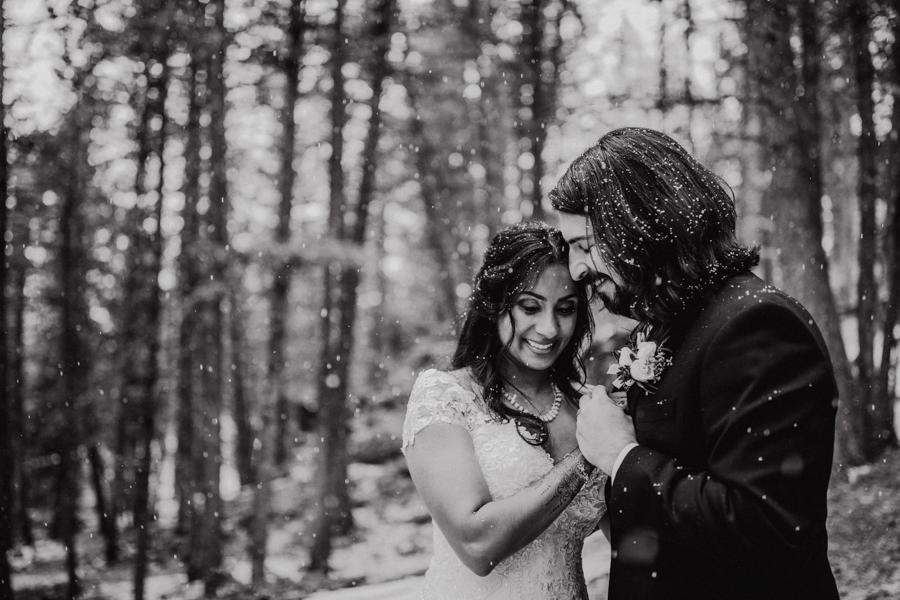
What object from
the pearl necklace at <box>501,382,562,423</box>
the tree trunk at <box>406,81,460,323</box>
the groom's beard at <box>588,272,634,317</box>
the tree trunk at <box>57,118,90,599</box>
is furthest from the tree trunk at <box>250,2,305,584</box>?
the groom's beard at <box>588,272,634,317</box>

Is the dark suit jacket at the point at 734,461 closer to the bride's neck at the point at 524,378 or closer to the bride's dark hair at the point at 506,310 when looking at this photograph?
the bride's dark hair at the point at 506,310

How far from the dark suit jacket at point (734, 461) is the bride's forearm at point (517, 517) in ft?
1.03

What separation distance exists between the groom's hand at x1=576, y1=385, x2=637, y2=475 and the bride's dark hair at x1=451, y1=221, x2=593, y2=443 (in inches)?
26.3

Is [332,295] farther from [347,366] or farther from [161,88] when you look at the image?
[161,88]

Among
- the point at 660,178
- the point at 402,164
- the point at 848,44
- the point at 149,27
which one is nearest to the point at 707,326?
the point at 660,178

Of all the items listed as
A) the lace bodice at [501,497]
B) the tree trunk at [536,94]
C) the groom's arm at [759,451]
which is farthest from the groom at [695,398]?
the tree trunk at [536,94]

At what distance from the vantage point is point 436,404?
8.68ft

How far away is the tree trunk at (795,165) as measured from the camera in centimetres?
775

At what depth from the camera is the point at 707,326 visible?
1.88 metres

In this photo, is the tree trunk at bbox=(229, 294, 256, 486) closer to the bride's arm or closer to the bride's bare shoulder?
the bride's bare shoulder

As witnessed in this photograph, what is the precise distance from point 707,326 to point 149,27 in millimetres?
10513

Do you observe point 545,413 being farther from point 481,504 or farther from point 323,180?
point 323,180

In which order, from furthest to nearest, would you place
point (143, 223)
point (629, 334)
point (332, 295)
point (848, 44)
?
point (143, 223)
point (332, 295)
point (848, 44)
point (629, 334)

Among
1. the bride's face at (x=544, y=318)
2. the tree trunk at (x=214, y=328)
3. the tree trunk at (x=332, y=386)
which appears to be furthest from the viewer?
the tree trunk at (x=332, y=386)
